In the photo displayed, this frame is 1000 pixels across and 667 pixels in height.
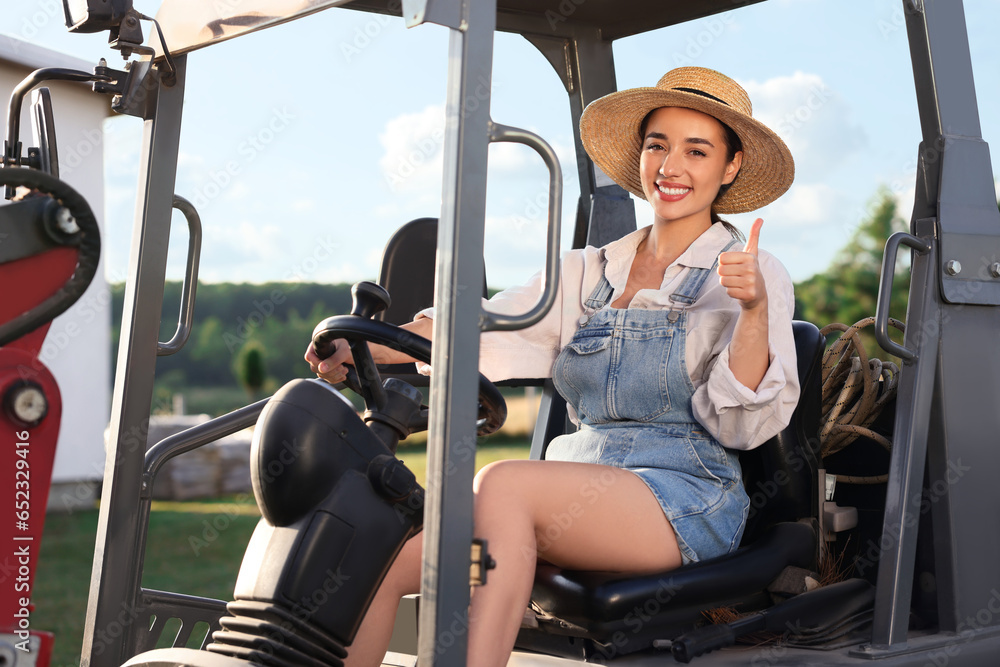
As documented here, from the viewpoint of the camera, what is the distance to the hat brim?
221 cm

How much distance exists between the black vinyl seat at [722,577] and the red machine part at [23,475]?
2.96ft

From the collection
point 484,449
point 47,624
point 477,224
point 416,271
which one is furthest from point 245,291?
point 477,224

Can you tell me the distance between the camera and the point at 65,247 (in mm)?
1669

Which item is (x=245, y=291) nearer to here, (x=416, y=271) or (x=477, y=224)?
(x=416, y=271)

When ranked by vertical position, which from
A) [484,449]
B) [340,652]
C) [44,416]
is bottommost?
[484,449]

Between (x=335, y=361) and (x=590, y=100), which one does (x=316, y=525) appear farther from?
(x=590, y=100)

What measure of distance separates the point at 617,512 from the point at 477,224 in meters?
0.66

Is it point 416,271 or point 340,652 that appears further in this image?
point 416,271

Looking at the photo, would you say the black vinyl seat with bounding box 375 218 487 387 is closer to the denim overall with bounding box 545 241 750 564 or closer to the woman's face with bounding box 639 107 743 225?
the denim overall with bounding box 545 241 750 564

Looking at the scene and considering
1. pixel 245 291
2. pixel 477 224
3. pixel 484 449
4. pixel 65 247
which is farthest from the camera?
pixel 484 449

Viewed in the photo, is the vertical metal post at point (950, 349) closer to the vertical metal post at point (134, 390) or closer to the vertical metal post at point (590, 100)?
the vertical metal post at point (590, 100)

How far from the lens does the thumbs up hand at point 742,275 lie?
179cm

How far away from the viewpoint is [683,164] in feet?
7.27

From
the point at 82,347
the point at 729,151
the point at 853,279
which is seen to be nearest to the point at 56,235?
the point at 729,151
